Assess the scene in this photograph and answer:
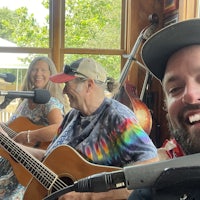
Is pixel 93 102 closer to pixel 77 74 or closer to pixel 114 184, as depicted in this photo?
pixel 77 74

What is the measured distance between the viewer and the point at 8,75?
1.58 meters

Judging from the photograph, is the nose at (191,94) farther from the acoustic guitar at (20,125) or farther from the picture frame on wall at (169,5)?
the picture frame on wall at (169,5)

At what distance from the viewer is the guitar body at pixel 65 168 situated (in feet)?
5.01

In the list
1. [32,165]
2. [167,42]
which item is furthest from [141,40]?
[167,42]

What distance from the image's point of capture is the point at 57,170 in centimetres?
164

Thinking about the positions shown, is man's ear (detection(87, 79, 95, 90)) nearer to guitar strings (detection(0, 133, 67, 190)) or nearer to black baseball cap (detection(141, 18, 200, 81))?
guitar strings (detection(0, 133, 67, 190))

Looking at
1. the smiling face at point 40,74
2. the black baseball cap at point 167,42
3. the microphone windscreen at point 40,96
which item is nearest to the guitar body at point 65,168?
the microphone windscreen at point 40,96

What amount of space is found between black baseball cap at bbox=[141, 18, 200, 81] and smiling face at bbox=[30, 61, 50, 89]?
188 cm

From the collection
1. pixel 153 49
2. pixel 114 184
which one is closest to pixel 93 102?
pixel 153 49

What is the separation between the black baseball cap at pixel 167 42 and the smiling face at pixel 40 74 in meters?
1.88

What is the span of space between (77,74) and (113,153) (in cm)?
46

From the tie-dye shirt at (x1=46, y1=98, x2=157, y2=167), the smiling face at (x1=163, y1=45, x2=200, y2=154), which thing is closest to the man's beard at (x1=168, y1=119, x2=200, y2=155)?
the smiling face at (x1=163, y1=45, x2=200, y2=154)

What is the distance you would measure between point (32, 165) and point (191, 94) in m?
1.16

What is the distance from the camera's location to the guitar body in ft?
5.01
